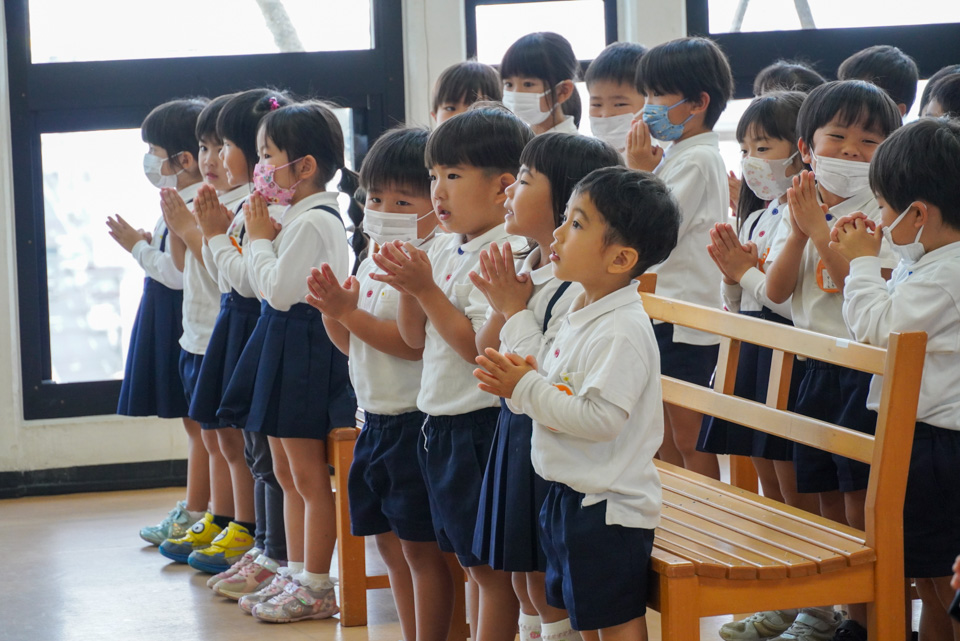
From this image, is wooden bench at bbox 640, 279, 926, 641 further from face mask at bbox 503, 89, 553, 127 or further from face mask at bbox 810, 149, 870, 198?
face mask at bbox 503, 89, 553, 127

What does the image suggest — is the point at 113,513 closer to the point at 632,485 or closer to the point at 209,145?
the point at 209,145

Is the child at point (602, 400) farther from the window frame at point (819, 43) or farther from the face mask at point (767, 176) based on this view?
the window frame at point (819, 43)

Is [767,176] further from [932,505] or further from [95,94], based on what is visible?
[95,94]

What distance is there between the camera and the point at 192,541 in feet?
10.6

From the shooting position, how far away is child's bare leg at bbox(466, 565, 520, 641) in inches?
76.9

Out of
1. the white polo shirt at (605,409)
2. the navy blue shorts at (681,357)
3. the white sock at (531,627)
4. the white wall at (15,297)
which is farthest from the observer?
the white wall at (15,297)

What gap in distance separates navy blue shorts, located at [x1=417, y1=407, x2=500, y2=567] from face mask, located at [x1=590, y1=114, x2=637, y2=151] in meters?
1.23

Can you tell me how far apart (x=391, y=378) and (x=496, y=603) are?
471mm

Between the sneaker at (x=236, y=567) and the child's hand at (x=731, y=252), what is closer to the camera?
the child's hand at (x=731, y=252)

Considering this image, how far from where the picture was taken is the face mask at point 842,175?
2150 millimetres

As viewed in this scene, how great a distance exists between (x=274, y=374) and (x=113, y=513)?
59.3 inches

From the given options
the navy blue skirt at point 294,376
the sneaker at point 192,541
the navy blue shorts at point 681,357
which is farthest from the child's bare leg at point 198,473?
the navy blue shorts at point 681,357

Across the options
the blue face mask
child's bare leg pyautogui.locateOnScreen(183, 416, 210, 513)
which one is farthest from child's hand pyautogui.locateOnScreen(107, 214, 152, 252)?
the blue face mask

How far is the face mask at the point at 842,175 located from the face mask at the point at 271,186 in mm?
1205
